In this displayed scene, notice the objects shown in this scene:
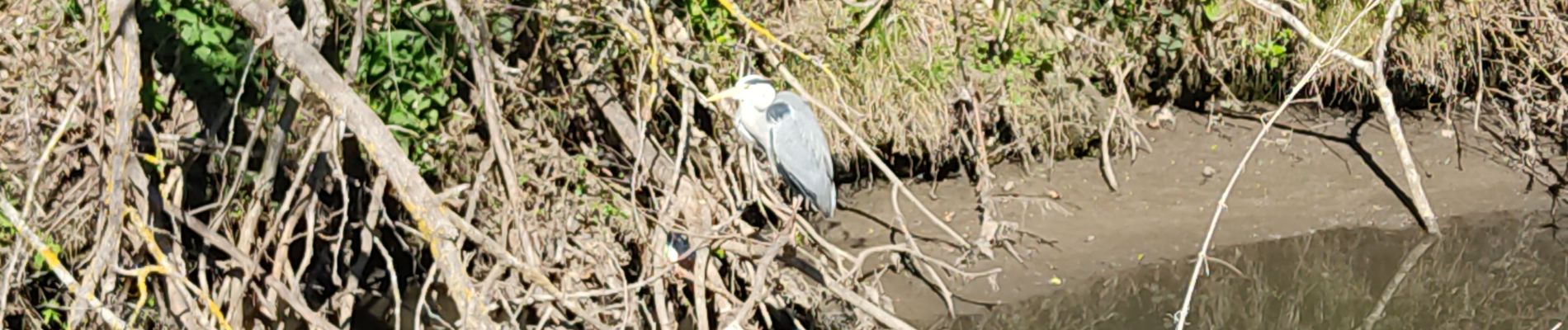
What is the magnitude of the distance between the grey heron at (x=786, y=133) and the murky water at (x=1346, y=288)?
83 centimetres

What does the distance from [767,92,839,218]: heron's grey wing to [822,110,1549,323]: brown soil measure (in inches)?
30.2

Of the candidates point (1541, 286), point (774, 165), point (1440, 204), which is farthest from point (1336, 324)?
point (774, 165)

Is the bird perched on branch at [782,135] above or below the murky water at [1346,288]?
above

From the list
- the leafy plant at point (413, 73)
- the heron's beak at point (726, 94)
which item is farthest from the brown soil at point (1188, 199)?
the leafy plant at point (413, 73)

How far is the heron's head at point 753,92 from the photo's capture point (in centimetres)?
510

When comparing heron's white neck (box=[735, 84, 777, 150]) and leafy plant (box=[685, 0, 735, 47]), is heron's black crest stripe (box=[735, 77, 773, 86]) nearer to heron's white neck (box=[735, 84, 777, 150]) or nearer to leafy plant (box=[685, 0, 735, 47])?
heron's white neck (box=[735, 84, 777, 150])

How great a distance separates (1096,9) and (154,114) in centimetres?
364

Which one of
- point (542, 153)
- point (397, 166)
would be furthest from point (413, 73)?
point (397, 166)

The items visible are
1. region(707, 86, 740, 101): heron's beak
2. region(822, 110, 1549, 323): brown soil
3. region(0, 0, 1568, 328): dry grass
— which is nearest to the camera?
region(0, 0, 1568, 328): dry grass

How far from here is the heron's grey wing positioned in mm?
5148

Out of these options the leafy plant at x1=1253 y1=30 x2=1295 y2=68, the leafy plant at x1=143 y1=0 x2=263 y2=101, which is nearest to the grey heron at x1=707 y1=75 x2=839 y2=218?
the leafy plant at x1=143 y1=0 x2=263 y2=101

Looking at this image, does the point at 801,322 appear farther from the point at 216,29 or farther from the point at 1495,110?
the point at 1495,110

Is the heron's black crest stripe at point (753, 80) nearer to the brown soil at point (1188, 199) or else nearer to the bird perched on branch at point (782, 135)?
the bird perched on branch at point (782, 135)

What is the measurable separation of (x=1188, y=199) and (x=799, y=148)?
89.0 inches
